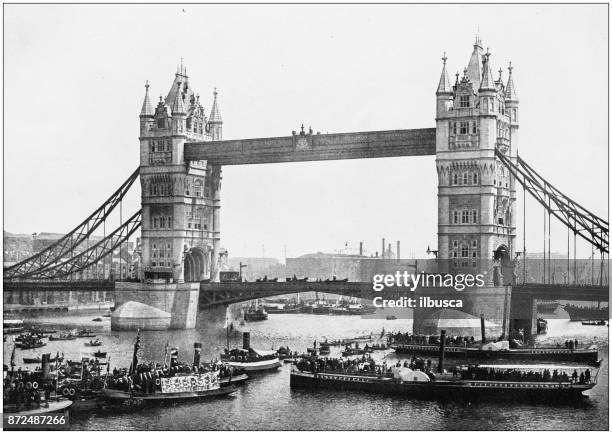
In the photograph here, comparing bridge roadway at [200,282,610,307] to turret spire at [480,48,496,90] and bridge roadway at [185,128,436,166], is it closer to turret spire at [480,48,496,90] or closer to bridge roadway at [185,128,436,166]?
bridge roadway at [185,128,436,166]

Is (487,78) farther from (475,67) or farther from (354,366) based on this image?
(354,366)

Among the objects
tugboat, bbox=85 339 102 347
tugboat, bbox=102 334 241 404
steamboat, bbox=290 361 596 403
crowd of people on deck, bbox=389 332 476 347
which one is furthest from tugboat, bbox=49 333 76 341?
steamboat, bbox=290 361 596 403

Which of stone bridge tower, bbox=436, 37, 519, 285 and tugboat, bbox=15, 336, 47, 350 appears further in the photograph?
tugboat, bbox=15, 336, 47, 350

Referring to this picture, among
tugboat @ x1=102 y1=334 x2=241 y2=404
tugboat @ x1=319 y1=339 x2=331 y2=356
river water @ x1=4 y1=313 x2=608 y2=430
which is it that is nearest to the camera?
river water @ x1=4 y1=313 x2=608 y2=430

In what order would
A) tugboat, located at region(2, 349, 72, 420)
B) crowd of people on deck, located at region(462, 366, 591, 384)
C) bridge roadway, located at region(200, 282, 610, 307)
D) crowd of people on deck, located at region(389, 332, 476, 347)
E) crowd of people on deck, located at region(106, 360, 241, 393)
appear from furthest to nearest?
crowd of people on deck, located at region(389, 332, 476, 347) < bridge roadway, located at region(200, 282, 610, 307) < crowd of people on deck, located at region(462, 366, 591, 384) < crowd of people on deck, located at region(106, 360, 241, 393) < tugboat, located at region(2, 349, 72, 420)

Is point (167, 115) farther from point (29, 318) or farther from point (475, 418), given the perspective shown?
point (475, 418)

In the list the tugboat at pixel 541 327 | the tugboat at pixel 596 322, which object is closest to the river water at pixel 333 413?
the tugboat at pixel 541 327

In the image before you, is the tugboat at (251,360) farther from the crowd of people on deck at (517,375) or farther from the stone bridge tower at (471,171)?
the stone bridge tower at (471,171)
